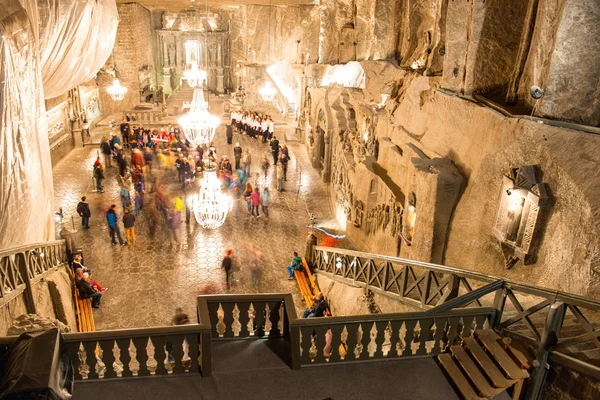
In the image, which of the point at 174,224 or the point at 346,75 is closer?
the point at 174,224

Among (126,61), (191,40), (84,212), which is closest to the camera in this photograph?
(84,212)

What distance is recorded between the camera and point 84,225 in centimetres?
1175

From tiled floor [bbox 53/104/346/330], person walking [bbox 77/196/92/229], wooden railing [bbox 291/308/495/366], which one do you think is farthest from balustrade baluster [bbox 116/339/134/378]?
person walking [bbox 77/196/92/229]

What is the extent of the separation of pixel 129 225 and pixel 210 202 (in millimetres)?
2701

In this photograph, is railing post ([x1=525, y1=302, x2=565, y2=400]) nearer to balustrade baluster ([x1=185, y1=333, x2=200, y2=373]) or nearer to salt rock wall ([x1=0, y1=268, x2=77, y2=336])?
balustrade baluster ([x1=185, y1=333, x2=200, y2=373])

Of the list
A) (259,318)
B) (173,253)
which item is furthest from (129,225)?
(259,318)

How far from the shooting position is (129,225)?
36.0 feet

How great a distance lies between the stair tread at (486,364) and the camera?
13.2 ft

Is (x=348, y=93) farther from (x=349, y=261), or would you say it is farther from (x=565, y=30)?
(x=565, y=30)

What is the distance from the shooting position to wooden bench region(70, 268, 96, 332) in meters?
8.38

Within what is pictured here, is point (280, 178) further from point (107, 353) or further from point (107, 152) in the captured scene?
point (107, 353)

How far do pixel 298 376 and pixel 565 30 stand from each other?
5225 mm

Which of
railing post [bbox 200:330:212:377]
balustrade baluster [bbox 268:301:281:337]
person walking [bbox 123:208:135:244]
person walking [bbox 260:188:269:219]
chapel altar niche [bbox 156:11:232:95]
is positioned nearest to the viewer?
railing post [bbox 200:330:212:377]

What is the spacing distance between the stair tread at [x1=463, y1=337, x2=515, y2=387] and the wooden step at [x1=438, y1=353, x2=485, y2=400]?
18cm
